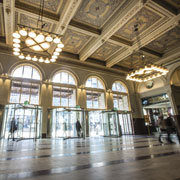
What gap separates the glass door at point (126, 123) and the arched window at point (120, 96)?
0.89m

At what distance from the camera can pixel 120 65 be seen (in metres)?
16.3

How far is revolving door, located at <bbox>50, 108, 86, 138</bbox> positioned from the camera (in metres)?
9.35

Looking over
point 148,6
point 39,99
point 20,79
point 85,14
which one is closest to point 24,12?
point 85,14

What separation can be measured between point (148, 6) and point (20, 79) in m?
10.8

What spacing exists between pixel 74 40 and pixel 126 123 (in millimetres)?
10788

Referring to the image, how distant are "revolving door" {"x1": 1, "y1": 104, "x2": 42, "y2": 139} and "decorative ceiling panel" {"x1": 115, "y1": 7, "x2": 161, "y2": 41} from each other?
9.01 metres

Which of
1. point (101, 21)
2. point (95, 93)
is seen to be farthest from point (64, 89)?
point (101, 21)

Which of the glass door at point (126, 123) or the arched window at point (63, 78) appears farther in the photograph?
the glass door at point (126, 123)

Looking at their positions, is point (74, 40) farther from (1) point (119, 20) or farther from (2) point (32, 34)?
(2) point (32, 34)

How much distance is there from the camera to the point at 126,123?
15.6 m

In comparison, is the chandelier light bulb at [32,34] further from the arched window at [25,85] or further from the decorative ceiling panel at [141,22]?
A: the decorative ceiling panel at [141,22]

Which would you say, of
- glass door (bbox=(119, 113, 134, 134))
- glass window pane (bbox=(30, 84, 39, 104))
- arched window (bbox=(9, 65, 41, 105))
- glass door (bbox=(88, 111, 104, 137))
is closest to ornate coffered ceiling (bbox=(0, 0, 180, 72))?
arched window (bbox=(9, 65, 41, 105))

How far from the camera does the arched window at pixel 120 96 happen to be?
52.4 feet

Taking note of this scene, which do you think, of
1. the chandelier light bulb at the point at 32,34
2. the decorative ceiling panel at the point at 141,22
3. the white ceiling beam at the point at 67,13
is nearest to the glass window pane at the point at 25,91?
the white ceiling beam at the point at 67,13
